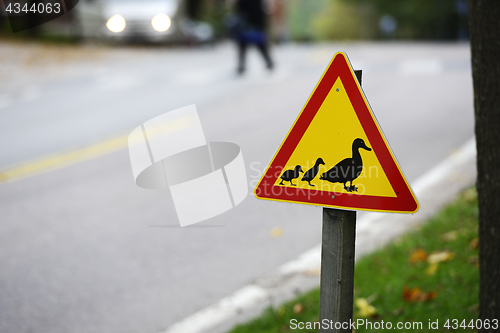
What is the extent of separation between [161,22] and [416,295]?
20.1 meters

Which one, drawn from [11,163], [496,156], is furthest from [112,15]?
[496,156]

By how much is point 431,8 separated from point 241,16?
43.8m

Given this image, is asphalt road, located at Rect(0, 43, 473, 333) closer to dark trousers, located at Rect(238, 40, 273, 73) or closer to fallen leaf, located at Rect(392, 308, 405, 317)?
dark trousers, located at Rect(238, 40, 273, 73)

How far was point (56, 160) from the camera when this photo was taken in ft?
24.0

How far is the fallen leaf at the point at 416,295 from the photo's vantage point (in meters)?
3.39

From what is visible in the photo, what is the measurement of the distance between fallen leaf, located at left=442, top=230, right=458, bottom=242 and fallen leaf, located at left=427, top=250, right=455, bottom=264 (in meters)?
0.25

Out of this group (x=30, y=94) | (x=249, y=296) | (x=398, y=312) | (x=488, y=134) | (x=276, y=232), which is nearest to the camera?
(x=488, y=134)

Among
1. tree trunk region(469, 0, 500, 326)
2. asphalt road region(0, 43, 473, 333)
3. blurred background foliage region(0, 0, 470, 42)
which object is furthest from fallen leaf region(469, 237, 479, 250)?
blurred background foliage region(0, 0, 470, 42)

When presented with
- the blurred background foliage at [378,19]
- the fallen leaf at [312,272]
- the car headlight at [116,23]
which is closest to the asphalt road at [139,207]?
the fallen leaf at [312,272]

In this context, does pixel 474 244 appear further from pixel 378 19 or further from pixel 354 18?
pixel 354 18

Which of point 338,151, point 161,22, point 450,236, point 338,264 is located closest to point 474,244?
point 450,236

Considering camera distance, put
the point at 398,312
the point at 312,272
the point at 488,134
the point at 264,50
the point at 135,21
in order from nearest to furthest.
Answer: the point at 488,134 < the point at 398,312 < the point at 312,272 < the point at 264,50 < the point at 135,21

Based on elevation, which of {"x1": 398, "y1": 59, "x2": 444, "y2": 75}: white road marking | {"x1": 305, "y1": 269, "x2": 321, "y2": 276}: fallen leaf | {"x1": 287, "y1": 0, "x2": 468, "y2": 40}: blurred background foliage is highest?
{"x1": 305, "y1": 269, "x2": 321, "y2": 276}: fallen leaf

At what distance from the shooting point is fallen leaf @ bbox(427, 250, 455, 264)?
3.86 m
